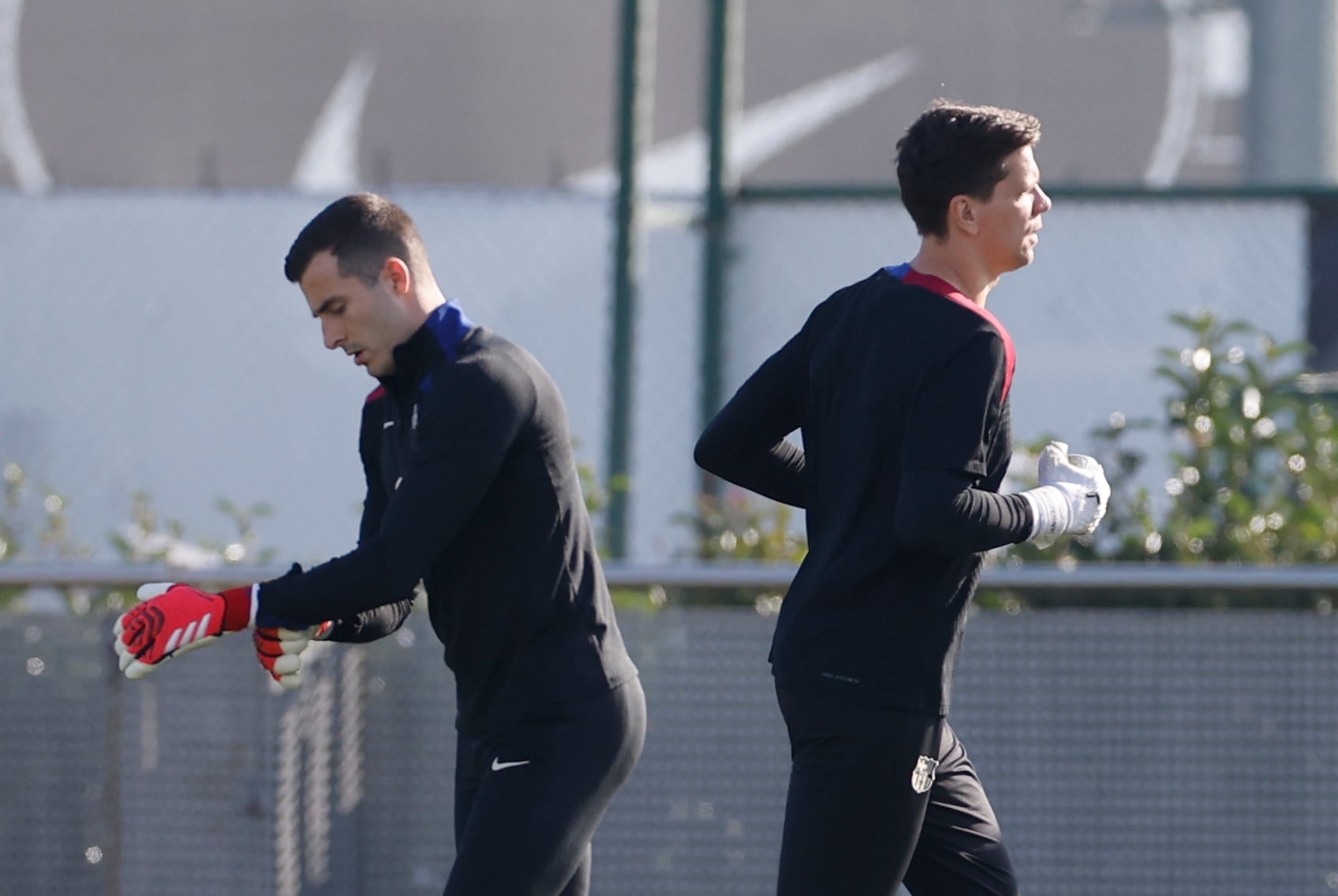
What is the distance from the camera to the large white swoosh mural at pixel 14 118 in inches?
307

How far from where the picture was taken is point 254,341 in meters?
6.84

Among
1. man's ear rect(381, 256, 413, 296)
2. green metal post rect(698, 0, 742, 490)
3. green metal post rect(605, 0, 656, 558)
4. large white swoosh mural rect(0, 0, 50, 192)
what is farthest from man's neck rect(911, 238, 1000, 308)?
large white swoosh mural rect(0, 0, 50, 192)

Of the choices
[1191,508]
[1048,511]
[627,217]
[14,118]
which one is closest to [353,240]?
[1048,511]

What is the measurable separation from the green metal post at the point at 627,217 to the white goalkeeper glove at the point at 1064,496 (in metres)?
2.86

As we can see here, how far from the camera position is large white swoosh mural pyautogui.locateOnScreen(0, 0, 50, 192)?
7809 millimetres

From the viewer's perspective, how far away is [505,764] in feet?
10.8

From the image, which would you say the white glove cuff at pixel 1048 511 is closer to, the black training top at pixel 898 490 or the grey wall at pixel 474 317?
the black training top at pixel 898 490

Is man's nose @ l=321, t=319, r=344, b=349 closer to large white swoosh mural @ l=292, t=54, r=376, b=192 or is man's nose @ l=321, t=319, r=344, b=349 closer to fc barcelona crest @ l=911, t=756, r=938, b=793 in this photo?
fc barcelona crest @ l=911, t=756, r=938, b=793

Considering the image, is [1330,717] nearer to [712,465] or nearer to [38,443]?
[712,465]

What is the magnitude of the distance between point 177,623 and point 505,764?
65 centimetres

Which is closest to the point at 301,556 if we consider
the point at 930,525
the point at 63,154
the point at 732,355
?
the point at 732,355

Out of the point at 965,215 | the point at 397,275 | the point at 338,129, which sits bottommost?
the point at 397,275

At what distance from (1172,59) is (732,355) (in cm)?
288

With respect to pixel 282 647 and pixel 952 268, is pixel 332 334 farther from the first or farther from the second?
pixel 952 268
